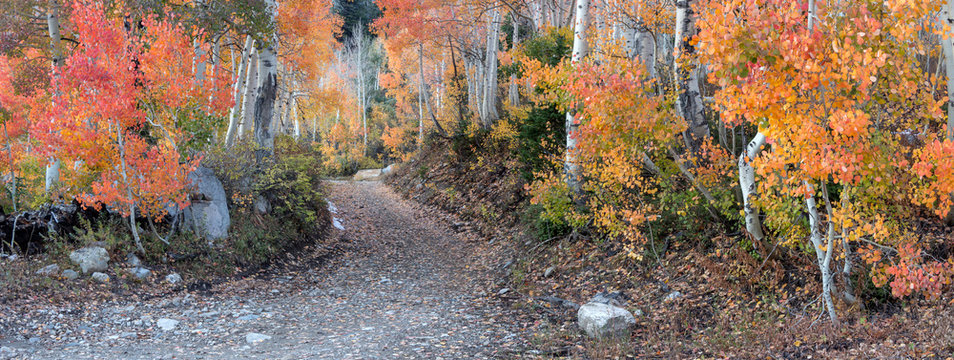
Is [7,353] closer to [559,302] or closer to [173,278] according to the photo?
[173,278]

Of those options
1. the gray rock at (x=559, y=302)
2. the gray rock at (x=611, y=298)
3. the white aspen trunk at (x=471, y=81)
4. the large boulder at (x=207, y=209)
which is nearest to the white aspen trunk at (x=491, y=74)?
the white aspen trunk at (x=471, y=81)

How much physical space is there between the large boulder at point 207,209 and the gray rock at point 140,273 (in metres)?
1.20

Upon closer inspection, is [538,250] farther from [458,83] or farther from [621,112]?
[458,83]

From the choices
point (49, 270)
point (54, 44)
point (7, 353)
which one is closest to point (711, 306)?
point (7, 353)

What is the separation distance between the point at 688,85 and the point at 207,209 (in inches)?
294

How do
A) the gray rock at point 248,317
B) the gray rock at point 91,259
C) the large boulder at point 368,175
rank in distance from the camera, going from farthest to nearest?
the large boulder at point 368,175, the gray rock at point 91,259, the gray rock at point 248,317

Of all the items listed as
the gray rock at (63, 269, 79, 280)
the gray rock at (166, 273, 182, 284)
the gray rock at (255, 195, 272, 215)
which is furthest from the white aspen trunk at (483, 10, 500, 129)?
the gray rock at (63, 269, 79, 280)

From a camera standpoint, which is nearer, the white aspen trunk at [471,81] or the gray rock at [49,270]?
the gray rock at [49,270]

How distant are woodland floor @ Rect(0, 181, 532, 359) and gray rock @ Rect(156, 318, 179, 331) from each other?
6cm

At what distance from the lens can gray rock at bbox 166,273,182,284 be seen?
7711 millimetres

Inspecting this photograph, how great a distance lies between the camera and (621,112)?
557cm

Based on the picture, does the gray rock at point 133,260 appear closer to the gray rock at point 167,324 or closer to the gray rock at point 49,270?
the gray rock at point 49,270

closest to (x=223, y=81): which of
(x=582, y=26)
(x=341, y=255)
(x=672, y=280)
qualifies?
(x=341, y=255)

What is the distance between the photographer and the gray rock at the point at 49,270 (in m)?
6.99
